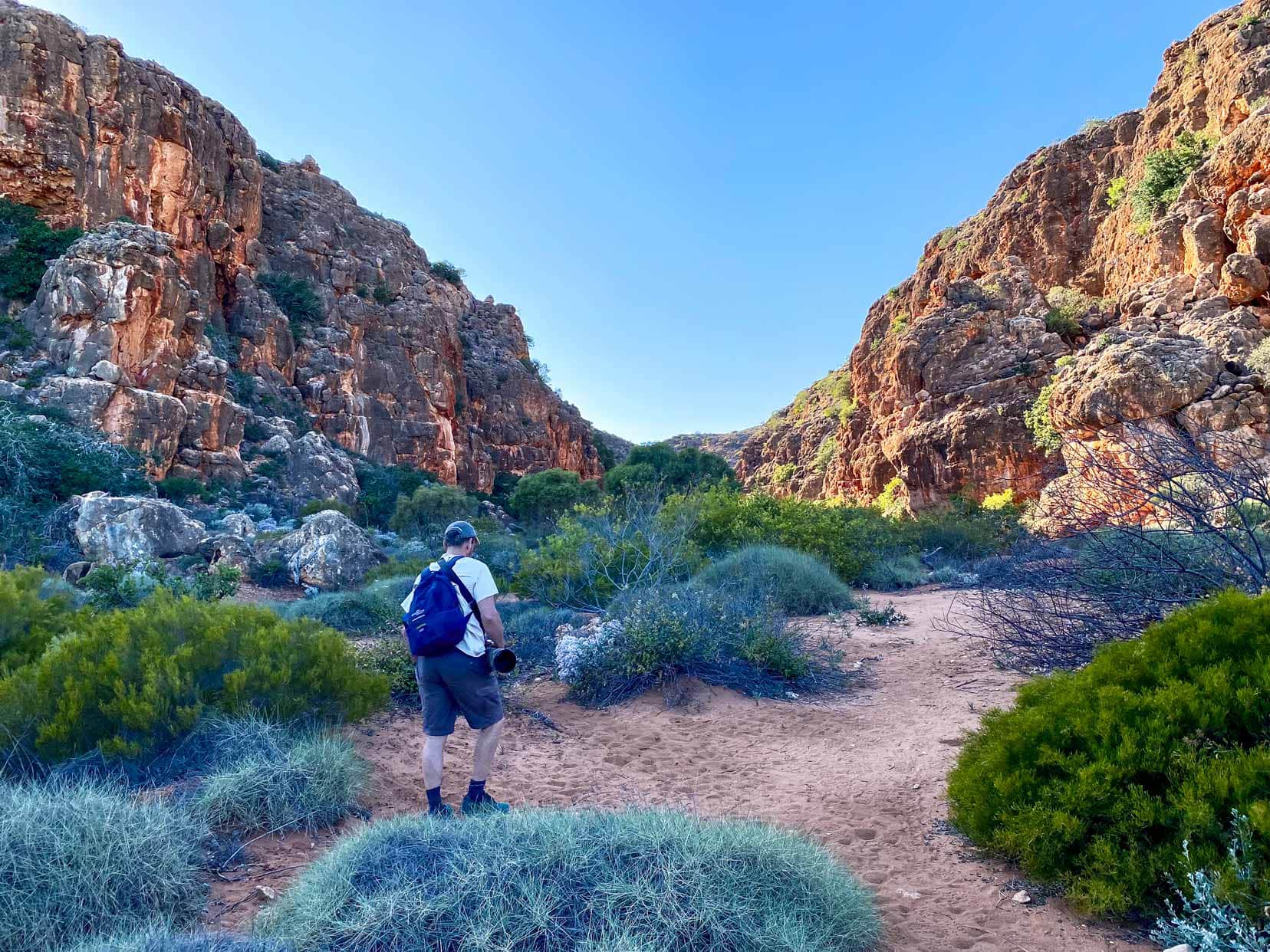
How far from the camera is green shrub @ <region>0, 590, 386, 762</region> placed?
3980 millimetres

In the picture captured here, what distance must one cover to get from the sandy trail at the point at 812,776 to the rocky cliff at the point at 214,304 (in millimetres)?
20204

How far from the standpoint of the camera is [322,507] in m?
22.9

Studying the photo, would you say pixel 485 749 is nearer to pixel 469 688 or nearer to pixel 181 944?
pixel 469 688

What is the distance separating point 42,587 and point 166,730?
3933mm

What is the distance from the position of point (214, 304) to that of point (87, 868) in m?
32.3

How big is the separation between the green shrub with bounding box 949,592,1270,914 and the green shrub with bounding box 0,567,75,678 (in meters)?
6.01

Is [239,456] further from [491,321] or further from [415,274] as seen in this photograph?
[491,321]

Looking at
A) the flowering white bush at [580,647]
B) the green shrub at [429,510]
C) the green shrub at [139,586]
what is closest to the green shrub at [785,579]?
the flowering white bush at [580,647]

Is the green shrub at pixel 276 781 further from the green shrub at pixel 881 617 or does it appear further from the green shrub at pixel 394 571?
the green shrub at pixel 394 571

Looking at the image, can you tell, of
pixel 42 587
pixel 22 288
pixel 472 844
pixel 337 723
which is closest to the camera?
pixel 472 844

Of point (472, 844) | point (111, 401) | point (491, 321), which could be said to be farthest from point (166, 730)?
point (491, 321)

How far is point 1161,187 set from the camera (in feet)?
83.4

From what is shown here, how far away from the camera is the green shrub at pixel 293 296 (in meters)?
33.8

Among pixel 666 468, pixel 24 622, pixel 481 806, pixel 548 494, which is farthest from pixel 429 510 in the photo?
pixel 481 806
